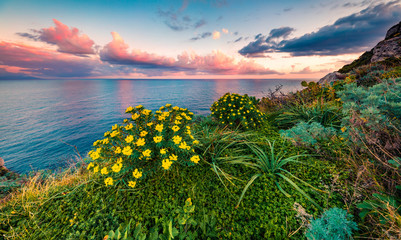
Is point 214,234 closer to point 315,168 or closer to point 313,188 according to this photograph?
point 313,188

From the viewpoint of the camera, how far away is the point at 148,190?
7.76 ft

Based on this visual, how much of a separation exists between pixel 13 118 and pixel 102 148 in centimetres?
3387

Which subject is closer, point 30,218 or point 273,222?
point 273,222

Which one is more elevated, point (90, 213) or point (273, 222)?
point (273, 222)

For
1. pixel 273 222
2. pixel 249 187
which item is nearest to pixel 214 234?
pixel 273 222

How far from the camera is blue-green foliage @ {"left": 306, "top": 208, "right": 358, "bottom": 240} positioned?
A: 1495mm

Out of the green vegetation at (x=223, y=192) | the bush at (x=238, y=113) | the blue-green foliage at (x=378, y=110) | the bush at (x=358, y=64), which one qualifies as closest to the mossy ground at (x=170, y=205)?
the green vegetation at (x=223, y=192)

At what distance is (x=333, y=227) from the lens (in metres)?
1.53

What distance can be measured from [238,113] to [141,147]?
298cm

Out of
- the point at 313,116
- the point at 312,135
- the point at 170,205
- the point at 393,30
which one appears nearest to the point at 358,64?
the point at 393,30

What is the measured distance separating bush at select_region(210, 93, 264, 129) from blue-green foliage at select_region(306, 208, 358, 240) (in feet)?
9.25

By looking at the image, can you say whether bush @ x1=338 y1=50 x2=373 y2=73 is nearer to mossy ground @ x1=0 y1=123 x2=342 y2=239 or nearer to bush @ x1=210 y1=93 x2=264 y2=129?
bush @ x1=210 y1=93 x2=264 y2=129

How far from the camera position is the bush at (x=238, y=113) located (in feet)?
14.6

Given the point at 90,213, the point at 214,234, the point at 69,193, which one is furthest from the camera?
the point at 69,193
